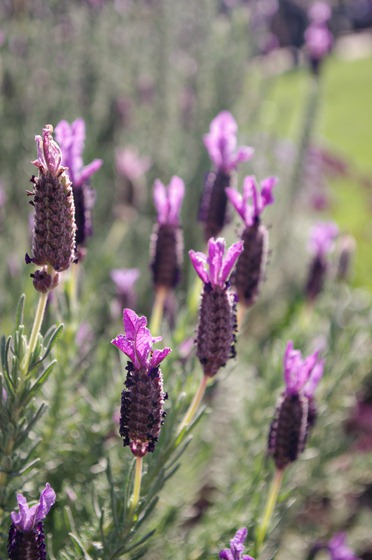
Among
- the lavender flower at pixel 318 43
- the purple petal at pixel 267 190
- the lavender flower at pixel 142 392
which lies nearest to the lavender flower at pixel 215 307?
the lavender flower at pixel 142 392

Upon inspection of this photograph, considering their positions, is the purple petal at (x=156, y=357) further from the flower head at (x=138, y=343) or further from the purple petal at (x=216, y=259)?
the purple petal at (x=216, y=259)

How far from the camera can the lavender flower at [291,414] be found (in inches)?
41.8

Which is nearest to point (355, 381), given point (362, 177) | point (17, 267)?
point (17, 267)

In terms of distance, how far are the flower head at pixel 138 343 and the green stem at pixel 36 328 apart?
0.43 ft

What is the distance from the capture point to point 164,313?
173 centimetres

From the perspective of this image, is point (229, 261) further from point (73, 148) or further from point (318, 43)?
point (318, 43)

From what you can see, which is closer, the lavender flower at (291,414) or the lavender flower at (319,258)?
the lavender flower at (291,414)

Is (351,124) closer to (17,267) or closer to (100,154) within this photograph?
(100,154)

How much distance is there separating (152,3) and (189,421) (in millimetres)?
3205

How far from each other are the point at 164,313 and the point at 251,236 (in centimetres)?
64

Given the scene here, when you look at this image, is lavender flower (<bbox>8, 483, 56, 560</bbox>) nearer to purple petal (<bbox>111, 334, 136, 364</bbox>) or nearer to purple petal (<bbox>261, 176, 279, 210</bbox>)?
purple petal (<bbox>111, 334, 136, 364</bbox>)

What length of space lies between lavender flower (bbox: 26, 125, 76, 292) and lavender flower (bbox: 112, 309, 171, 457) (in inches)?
5.7

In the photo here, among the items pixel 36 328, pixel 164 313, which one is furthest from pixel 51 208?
pixel 164 313

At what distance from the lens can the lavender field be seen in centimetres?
92
